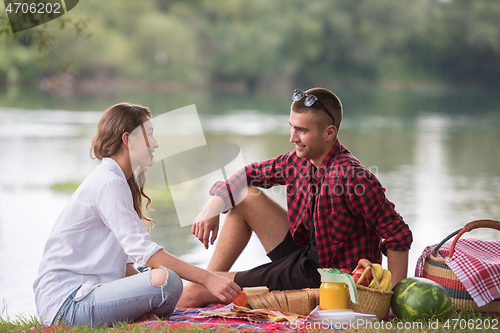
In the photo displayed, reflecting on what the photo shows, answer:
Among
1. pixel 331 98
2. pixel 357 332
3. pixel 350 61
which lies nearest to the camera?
pixel 357 332

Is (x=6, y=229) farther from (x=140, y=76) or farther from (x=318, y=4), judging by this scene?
(x=318, y=4)

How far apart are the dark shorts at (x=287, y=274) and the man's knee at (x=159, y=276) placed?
677 millimetres

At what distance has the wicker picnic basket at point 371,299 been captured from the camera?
289 cm

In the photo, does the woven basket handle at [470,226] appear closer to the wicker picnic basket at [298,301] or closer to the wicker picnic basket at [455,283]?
the wicker picnic basket at [455,283]

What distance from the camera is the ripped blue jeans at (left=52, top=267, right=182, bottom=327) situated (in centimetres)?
277

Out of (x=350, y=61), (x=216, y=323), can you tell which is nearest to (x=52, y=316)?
(x=216, y=323)

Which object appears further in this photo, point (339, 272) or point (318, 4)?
point (318, 4)

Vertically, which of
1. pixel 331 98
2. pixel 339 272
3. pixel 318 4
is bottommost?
pixel 339 272

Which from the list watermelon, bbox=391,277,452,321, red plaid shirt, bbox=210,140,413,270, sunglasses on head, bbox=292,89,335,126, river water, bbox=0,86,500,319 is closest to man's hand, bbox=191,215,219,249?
red plaid shirt, bbox=210,140,413,270

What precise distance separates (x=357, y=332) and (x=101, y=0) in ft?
210

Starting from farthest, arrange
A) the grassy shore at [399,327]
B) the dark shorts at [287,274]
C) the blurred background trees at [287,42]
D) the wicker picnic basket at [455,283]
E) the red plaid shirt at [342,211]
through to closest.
Answer: the blurred background trees at [287,42] → the dark shorts at [287,274] → the wicker picnic basket at [455,283] → the red plaid shirt at [342,211] → the grassy shore at [399,327]

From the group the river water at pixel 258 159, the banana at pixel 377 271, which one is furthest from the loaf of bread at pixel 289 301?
the river water at pixel 258 159

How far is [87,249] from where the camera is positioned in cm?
283

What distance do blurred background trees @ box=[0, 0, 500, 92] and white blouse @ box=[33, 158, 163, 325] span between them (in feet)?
168
